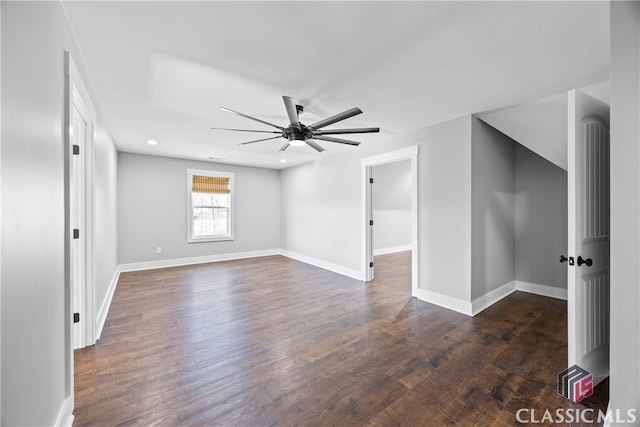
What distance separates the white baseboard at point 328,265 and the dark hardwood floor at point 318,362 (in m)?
0.94

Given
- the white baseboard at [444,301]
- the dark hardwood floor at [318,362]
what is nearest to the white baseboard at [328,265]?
the dark hardwood floor at [318,362]

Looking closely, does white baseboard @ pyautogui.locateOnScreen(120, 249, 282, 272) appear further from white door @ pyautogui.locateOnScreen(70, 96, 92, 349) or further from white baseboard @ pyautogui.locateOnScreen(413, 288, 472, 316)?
white baseboard @ pyautogui.locateOnScreen(413, 288, 472, 316)

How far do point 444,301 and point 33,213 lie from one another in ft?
12.5

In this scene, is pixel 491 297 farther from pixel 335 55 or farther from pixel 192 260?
pixel 192 260

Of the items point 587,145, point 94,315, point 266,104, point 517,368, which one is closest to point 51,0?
point 266,104

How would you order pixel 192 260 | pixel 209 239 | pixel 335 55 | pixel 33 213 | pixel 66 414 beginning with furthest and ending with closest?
pixel 209 239, pixel 192 260, pixel 335 55, pixel 66 414, pixel 33 213

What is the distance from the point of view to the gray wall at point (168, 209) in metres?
5.39

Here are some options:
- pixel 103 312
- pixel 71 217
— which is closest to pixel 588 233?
pixel 71 217

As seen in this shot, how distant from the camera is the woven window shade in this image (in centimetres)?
618

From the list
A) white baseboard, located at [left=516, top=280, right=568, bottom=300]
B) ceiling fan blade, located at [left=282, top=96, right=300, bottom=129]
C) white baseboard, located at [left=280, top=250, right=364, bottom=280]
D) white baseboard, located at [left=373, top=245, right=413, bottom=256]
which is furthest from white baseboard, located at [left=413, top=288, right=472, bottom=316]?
white baseboard, located at [left=373, top=245, right=413, bottom=256]

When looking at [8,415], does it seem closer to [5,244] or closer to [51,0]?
[5,244]

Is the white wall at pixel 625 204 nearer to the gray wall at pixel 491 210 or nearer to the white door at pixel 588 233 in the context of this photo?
the white door at pixel 588 233

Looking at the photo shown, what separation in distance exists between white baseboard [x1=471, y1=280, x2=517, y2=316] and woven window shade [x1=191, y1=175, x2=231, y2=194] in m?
5.53

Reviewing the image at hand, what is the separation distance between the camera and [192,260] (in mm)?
6078
